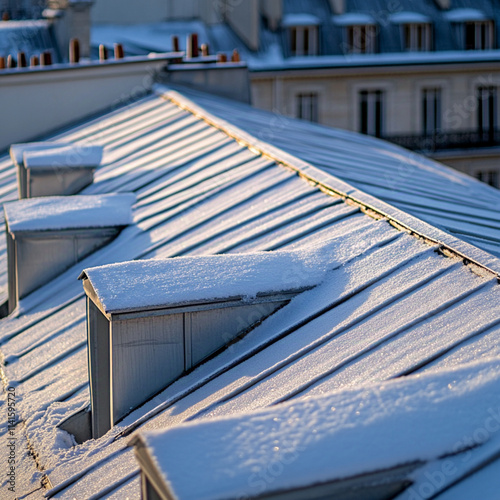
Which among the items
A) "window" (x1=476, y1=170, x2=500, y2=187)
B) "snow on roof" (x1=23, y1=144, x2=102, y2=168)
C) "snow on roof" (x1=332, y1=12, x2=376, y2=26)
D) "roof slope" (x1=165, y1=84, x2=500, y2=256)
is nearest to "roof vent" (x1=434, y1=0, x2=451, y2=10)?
"snow on roof" (x1=332, y1=12, x2=376, y2=26)

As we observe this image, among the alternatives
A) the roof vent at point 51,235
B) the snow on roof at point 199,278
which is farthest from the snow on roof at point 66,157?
the snow on roof at point 199,278

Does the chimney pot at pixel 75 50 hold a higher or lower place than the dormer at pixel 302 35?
lower

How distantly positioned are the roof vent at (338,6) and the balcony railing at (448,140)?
5.51 metres

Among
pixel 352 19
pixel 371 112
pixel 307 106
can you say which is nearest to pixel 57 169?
pixel 307 106

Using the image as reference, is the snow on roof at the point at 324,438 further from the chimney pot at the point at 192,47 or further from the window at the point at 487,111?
the window at the point at 487,111

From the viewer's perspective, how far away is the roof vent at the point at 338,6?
1378 inches

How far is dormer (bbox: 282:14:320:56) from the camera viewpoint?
34.4 metres

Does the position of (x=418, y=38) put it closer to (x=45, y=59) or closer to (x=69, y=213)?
(x=45, y=59)

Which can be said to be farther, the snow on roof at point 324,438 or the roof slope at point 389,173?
the roof slope at point 389,173

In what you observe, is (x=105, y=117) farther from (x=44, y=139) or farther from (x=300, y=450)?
(x=300, y=450)

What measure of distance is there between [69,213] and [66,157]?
2782 millimetres

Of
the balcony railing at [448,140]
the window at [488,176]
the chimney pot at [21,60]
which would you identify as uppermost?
the chimney pot at [21,60]

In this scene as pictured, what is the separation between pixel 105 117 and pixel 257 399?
12858mm

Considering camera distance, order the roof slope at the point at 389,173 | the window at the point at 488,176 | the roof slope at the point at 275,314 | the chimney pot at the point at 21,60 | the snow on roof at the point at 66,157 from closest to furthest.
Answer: the roof slope at the point at 275,314 < the roof slope at the point at 389,173 < the snow on roof at the point at 66,157 < the chimney pot at the point at 21,60 < the window at the point at 488,176
